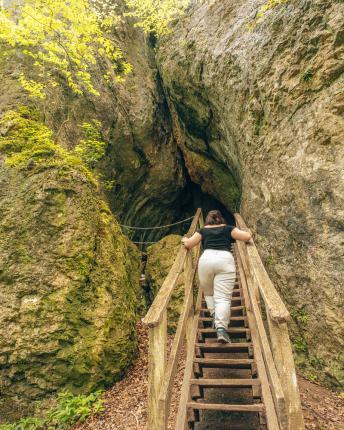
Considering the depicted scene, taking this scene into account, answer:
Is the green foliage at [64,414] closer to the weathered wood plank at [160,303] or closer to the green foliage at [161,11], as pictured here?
the weathered wood plank at [160,303]

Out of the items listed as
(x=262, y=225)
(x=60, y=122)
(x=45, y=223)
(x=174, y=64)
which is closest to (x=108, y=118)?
(x=60, y=122)

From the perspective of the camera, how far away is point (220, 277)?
4234 millimetres

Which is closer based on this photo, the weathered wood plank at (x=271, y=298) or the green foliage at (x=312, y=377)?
the weathered wood plank at (x=271, y=298)

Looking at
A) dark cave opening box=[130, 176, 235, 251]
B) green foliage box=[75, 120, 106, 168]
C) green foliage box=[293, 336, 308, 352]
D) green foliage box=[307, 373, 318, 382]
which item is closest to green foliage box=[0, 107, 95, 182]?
green foliage box=[75, 120, 106, 168]

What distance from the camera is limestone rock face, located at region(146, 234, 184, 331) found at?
7.44m

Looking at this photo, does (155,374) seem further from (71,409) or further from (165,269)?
(165,269)

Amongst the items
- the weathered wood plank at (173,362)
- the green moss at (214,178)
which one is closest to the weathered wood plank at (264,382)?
the weathered wood plank at (173,362)

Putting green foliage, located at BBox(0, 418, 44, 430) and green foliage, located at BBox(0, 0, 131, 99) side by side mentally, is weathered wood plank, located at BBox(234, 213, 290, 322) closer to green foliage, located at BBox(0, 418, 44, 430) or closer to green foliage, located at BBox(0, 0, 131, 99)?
green foliage, located at BBox(0, 418, 44, 430)

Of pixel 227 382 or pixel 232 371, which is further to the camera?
pixel 232 371

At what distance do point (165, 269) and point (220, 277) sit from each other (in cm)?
433

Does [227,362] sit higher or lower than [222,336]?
lower

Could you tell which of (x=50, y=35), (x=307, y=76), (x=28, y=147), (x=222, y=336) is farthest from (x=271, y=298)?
(x=50, y=35)

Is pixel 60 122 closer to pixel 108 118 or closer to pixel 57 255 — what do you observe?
pixel 108 118

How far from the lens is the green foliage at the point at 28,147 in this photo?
6.10m
